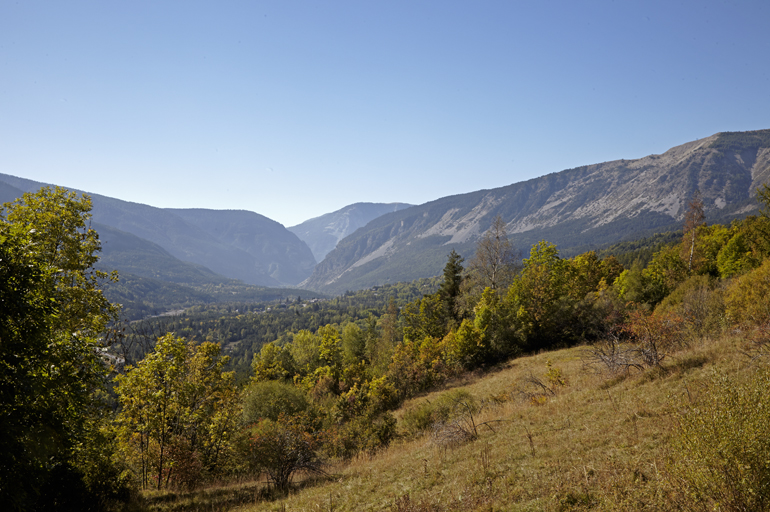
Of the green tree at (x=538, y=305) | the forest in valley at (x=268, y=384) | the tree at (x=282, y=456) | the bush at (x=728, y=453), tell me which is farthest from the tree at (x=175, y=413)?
the green tree at (x=538, y=305)

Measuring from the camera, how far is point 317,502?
35.2 ft

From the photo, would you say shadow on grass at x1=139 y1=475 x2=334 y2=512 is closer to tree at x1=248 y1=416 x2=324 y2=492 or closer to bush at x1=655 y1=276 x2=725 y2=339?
tree at x1=248 y1=416 x2=324 y2=492

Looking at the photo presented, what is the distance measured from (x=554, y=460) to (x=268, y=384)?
27.1 meters

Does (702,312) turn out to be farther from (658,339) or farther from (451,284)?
(451,284)

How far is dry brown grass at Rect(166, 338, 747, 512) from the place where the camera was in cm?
728

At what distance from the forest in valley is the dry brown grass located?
1.39ft

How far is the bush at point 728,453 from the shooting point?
15.9 feet

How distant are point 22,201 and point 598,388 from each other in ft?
80.7

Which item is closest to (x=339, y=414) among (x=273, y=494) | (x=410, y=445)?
(x=410, y=445)

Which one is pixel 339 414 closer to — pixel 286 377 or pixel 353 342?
pixel 286 377

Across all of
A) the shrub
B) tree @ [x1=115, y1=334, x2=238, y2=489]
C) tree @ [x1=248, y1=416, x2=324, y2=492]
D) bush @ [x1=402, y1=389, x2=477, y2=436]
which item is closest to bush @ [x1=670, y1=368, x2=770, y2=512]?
the shrub

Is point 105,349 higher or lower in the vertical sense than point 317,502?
higher

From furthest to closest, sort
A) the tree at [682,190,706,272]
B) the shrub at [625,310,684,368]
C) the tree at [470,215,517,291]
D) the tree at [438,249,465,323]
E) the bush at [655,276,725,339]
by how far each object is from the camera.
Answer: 1. the tree at [438,249,465,323]
2. the tree at [682,190,706,272]
3. the tree at [470,215,517,291]
4. the bush at [655,276,725,339]
5. the shrub at [625,310,684,368]

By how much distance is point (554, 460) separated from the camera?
912 centimetres
